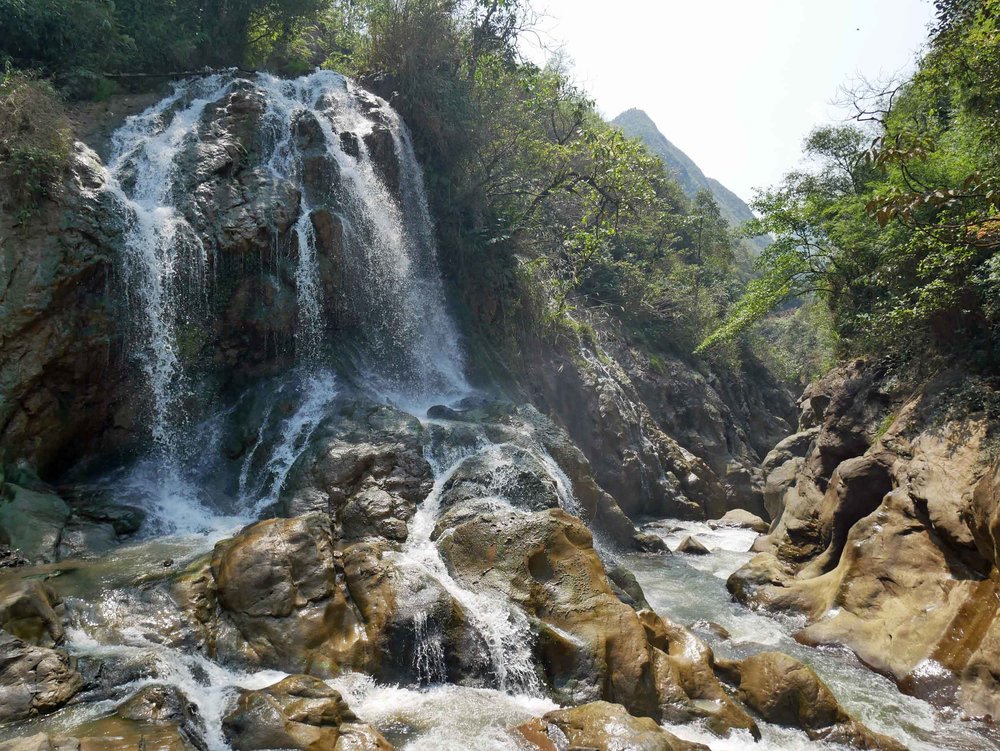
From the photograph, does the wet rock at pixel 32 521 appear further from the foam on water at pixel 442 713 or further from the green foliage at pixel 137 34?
the green foliage at pixel 137 34

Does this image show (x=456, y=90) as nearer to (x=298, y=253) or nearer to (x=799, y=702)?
(x=298, y=253)

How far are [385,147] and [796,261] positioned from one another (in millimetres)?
10800

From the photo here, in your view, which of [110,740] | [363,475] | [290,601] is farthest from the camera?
[363,475]

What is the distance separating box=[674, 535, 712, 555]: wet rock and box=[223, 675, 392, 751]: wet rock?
37.5 ft

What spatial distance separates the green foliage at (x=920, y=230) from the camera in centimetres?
954

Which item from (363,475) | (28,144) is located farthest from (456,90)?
(363,475)

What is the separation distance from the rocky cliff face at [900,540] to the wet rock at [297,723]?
6.97m

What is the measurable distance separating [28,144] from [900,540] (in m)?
15.1

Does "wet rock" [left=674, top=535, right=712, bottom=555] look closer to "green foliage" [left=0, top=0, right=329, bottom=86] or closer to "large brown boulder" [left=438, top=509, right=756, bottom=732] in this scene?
"large brown boulder" [left=438, top=509, right=756, bottom=732]

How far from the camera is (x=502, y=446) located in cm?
1188

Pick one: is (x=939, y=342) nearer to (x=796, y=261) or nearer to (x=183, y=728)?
(x=796, y=261)

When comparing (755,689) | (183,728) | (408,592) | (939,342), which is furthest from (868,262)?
(183,728)

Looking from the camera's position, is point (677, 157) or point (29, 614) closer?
point (29, 614)

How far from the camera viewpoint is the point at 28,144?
429 inches
